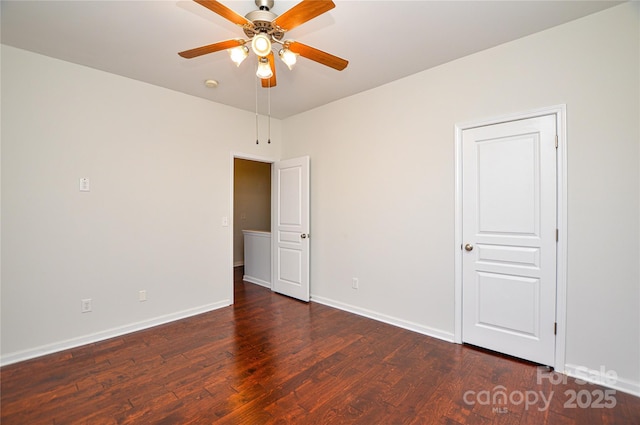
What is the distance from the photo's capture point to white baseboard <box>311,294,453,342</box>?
2.96 metres

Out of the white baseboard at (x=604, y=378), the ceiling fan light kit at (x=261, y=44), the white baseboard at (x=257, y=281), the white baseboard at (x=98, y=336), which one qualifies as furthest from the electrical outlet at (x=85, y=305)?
the white baseboard at (x=604, y=378)

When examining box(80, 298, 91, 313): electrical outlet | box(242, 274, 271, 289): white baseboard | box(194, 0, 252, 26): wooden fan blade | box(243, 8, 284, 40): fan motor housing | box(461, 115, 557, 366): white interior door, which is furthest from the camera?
box(242, 274, 271, 289): white baseboard

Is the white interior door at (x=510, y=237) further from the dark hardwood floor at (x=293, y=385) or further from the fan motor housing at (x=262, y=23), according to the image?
the fan motor housing at (x=262, y=23)

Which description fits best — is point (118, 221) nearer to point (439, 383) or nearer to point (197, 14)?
point (197, 14)

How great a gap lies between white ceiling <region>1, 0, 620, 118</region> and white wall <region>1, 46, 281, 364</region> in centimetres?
35

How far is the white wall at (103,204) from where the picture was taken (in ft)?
8.44

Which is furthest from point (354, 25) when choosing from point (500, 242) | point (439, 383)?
point (439, 383)

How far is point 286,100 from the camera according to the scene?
3.85 meters

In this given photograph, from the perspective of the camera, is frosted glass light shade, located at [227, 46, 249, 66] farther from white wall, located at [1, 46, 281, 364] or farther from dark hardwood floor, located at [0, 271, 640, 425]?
dark hardwood floor, located at [0, 271, 640, 425]

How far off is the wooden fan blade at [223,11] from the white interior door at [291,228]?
2.39 meters

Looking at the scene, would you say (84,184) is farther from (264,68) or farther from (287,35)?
(287,35)

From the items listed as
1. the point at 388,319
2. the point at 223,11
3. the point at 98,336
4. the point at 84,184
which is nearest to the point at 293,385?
the point at 388,319

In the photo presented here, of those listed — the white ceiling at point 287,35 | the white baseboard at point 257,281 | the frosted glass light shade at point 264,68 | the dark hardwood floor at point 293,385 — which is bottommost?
the dark hardwood floor at point 293,385

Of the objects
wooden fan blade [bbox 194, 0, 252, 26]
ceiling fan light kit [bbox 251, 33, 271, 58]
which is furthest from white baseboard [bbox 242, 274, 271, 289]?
wooden fan blade [bbox 194, 0, 252, 26]
